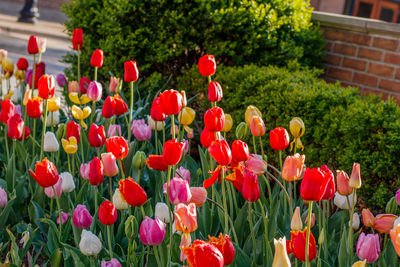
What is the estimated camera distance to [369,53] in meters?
4.26

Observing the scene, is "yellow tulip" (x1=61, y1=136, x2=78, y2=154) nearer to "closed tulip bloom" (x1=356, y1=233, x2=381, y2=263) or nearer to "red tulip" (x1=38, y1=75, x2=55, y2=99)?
"red tulip" (x1=38, y1=75, x2=55, y2=99)

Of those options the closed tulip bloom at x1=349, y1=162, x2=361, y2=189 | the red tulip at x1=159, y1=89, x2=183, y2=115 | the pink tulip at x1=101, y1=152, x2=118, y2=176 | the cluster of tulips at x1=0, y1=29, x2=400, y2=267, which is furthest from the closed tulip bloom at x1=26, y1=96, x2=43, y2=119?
the closed tulip bloom at x1=349, y1=162, x2=361, y2=189

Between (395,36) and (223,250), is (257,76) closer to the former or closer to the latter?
(395,36)

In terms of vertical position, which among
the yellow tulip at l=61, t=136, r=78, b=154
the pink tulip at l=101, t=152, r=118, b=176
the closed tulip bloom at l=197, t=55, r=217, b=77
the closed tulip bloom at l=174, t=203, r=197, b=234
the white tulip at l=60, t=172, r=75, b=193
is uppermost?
the closed tulip bloom at l=197, t=55, r=217, b=77

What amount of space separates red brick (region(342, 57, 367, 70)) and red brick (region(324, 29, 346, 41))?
0.62 feet

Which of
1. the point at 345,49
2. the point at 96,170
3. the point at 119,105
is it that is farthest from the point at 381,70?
the point at 96,170

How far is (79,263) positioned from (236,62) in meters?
2.54

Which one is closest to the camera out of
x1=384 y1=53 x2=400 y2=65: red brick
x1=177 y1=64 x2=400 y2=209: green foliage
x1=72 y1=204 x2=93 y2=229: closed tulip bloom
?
x1=72 y1=204 x2=93 y2=229: closed tulip bloom

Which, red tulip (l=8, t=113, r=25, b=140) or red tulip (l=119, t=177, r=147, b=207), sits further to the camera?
red tulip (l=8, t=113, r=25, b=140)

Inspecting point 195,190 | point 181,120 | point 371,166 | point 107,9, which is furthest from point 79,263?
point 107,9

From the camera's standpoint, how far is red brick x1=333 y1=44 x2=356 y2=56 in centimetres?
436

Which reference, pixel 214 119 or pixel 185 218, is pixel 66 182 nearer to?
pixel 214 119

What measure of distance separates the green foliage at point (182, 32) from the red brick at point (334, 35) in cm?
51

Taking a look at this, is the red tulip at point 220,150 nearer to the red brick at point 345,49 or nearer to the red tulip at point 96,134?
the red tulip at point 96,134
